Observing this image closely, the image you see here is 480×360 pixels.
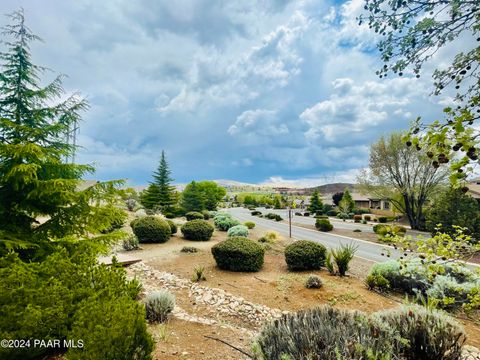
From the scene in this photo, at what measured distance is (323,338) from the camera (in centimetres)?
273

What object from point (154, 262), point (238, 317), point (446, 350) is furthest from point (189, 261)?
point (446, 350)

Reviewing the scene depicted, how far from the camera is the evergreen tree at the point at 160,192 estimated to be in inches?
1397

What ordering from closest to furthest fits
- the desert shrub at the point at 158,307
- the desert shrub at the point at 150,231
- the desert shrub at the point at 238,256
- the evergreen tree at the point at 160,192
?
the desert shrub at the point at 158,307 < the desert shrub at the point at 238,256 < the desert shrub at the point at 150,231 < the evergreen tree at the point at 160,192

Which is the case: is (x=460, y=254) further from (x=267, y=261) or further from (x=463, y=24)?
(x=267, y=261)

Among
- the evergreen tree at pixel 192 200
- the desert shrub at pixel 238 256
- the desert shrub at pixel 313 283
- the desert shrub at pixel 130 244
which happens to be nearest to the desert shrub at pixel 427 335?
the desert shrub at pixel 313 283

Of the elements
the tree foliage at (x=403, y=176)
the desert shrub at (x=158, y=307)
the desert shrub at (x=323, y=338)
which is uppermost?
the tree foliage at (x=403, y=176)

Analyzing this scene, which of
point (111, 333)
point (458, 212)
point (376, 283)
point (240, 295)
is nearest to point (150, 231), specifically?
point (240, 295)

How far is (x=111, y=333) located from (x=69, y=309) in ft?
4.46

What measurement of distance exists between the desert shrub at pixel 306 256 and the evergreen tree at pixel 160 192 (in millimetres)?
28299

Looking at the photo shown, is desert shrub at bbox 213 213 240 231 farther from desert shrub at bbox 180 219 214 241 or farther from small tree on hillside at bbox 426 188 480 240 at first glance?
small tree on hillside at bbox 426 188 480 240

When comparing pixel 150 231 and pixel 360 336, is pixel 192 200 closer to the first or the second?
pixel 150 231

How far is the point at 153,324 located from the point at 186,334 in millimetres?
781

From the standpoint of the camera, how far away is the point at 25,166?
4.96m

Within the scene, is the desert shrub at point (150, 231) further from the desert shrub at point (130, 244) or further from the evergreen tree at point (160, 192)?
the evergreen tree at point (160, 192)
